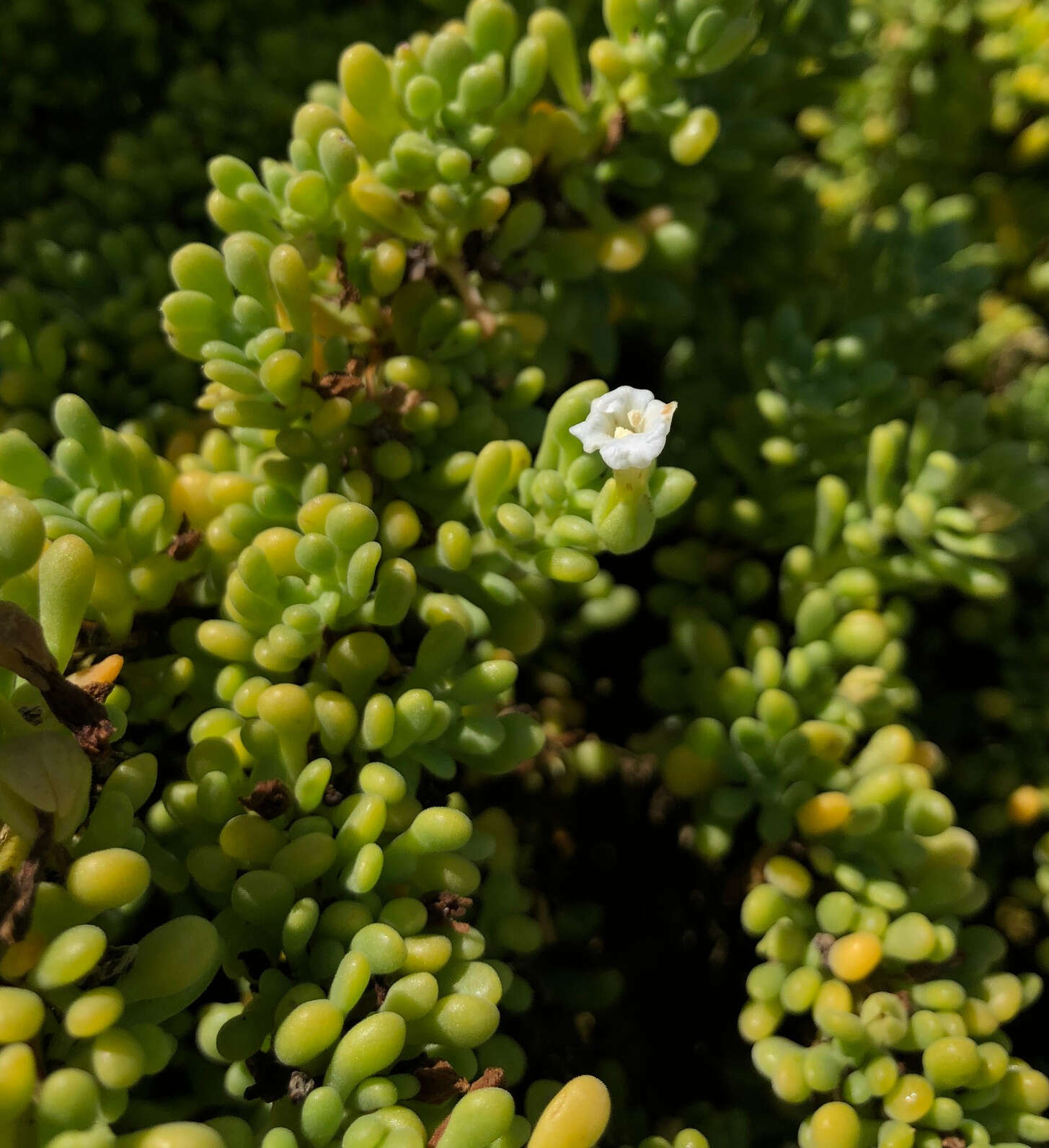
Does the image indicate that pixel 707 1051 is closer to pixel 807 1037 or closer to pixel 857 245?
pixel 807 1037

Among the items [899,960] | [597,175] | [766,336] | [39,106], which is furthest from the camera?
[39,106]

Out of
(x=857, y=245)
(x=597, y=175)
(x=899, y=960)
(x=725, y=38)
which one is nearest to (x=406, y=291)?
(x=597, y=175)

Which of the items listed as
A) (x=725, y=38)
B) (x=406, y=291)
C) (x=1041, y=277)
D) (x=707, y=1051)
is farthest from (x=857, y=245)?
(x=707, y=1051)

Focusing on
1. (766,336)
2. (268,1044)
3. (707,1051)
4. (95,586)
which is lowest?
(707,1051)

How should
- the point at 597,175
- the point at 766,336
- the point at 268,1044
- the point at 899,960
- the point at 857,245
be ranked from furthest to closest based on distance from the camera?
the point at 857,245 < the point at 766,336 < the point at 597,175 < the point at 899,960 < the point at 268,1044

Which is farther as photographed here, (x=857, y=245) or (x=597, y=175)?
(x=857, y=245)

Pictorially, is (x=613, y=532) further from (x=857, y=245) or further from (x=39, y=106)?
(x=39, y=106)

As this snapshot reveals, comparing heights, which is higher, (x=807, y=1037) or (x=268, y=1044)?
(x=268, y=1044)
